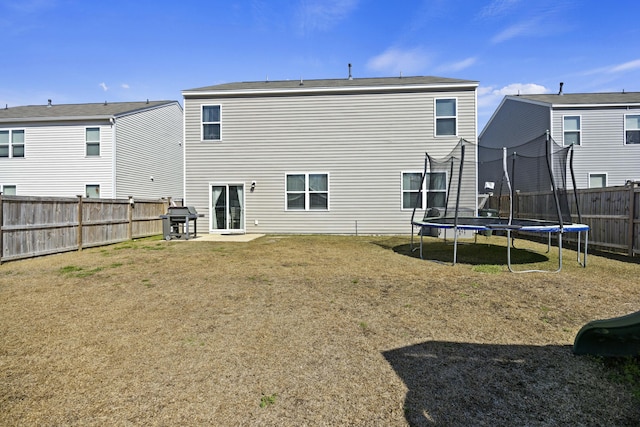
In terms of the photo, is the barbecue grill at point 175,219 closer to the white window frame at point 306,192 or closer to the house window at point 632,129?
the white window frame at point 306,192

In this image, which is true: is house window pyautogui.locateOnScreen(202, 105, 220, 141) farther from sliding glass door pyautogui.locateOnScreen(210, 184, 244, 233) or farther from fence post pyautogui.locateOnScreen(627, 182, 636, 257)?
fence post pyautogui.locateOnScreen(627, 182, 636, 257)

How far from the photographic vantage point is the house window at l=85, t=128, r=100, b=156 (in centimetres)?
1559

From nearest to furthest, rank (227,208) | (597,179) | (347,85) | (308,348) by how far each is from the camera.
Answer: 1. (308,348)
2. (347,85)
3. (227,208)
4. (597,179)

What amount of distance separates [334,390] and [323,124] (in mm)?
11255

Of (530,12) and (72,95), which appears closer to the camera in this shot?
(530,12)

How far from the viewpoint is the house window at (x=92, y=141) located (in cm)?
1559

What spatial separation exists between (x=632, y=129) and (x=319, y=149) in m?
13.9

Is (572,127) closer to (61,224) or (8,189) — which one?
(61,224)

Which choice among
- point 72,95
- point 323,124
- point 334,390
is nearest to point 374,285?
point 334,390

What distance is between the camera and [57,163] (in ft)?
52.0

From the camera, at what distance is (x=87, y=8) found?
31.4ft

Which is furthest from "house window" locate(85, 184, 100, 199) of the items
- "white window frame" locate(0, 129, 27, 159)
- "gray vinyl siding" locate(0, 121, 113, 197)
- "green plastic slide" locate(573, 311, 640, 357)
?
"green plastic slide" locate(573, 311, 640, 357)

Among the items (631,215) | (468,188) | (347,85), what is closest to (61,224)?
(347,85)

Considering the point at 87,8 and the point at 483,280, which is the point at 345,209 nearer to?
the point at 483,280
